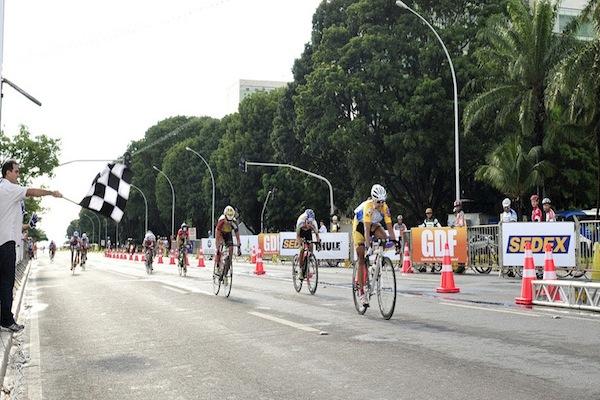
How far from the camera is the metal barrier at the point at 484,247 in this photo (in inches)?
802

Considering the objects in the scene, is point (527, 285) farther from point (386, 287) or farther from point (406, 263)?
point (406, 263)

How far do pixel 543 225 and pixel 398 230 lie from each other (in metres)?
7.14

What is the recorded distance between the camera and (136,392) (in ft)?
17.3

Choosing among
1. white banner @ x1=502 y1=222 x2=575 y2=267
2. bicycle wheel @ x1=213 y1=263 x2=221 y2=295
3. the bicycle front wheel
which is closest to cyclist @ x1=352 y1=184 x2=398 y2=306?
the bicycle front wheel

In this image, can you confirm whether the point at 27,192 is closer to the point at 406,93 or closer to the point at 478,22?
the point at 406,93

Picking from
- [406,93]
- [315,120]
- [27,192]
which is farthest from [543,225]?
[315,120]

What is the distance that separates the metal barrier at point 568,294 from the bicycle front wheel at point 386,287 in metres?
3.03

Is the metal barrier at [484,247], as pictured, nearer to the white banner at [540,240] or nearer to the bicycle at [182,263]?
the white banner at [540,240]

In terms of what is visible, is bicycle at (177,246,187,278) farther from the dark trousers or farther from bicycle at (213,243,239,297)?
the dark trousers

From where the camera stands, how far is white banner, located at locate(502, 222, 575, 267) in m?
18.0

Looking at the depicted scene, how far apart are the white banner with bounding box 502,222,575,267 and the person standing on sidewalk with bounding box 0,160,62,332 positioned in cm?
1369

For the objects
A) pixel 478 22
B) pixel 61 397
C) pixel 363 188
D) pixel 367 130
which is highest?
pixel 478 22

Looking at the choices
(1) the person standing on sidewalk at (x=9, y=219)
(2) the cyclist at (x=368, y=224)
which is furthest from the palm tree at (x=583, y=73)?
(1) the person standing on sidewalk at (x=9, y=219)

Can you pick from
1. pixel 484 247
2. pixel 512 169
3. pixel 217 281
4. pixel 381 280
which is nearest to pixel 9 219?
pixel 381 280
